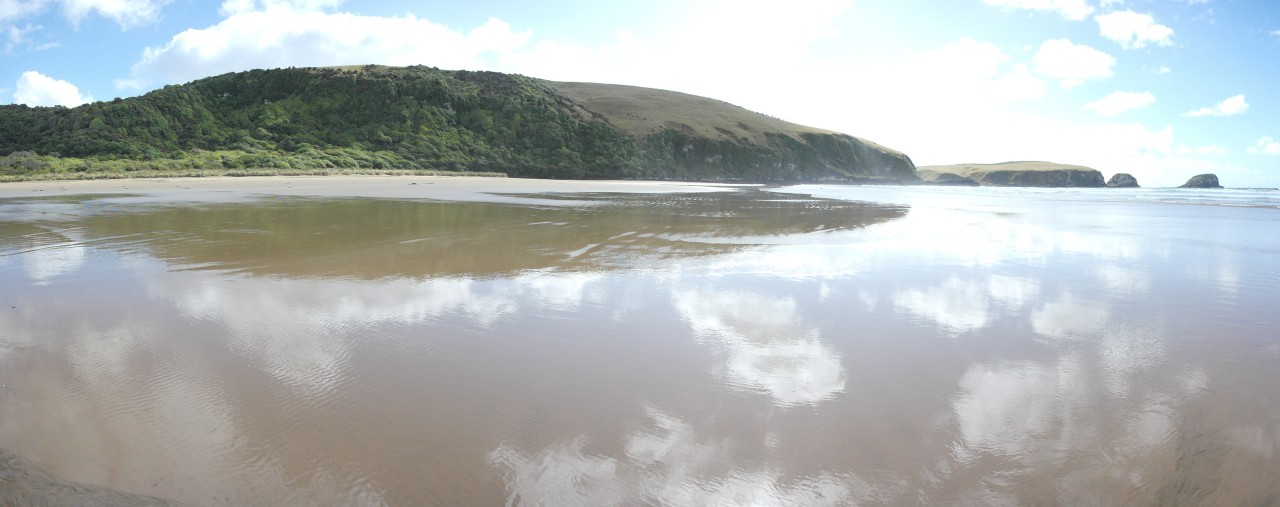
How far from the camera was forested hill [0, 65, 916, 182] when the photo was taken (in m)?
46.6

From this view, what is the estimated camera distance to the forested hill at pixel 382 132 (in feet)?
153

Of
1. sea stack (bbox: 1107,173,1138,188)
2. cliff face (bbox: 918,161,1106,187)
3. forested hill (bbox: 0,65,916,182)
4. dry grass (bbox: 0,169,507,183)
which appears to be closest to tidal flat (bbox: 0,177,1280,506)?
dry grass (bbox: 0,169,507,183)

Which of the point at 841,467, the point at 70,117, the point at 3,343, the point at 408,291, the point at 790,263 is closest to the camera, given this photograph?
the point at 841,467

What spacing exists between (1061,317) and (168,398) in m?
7.51

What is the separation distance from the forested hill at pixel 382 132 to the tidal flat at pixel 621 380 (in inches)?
1467

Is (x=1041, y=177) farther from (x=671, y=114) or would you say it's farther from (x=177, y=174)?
(x=177, y=174)

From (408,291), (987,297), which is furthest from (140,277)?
(987,297)

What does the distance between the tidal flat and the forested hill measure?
37251mm

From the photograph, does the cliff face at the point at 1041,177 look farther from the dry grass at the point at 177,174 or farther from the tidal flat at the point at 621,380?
the tidal flat at the point at 621,380

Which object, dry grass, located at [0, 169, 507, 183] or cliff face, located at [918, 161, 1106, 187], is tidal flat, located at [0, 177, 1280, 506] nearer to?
dry grass, located at [0, 169, 507, 183]

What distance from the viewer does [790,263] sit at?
30.3 ft

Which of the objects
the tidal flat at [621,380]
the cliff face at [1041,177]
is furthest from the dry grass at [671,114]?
the tidal flat at [621,380]

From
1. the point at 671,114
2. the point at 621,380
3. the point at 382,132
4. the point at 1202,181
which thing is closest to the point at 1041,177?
the point at 1202,181

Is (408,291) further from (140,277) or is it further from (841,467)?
(841,467)
